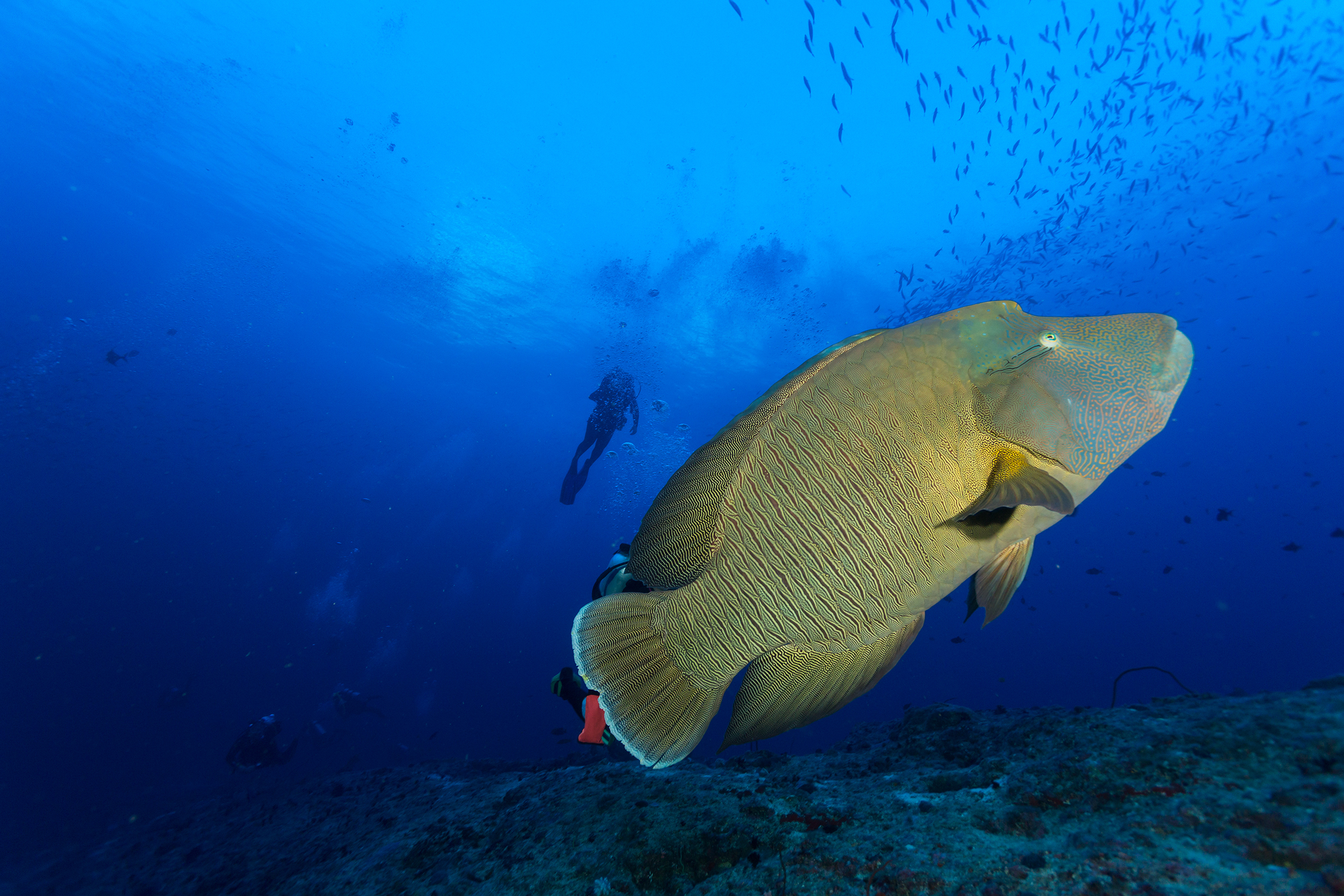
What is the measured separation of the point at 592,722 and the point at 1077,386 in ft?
5.85

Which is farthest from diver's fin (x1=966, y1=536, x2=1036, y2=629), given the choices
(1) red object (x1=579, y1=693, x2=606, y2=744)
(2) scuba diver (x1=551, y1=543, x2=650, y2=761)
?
(1) red object (x1=579, y1=693, x2=606, y2=744)

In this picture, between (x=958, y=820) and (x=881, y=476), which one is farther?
(x=958, y=820)

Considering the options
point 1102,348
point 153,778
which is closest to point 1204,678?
point 1102,348

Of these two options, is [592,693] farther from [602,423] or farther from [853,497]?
[602,423]

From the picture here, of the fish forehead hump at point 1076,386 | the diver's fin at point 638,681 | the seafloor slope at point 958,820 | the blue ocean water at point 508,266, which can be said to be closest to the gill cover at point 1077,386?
the fish forehead hump at point 1076,386

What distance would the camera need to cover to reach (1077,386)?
1035 millimetres

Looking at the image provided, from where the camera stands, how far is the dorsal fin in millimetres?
1104

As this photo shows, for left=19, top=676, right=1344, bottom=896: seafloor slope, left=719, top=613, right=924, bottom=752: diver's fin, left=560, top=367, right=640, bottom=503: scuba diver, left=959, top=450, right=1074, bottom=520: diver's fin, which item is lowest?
left=19, top=676, right=1344, bottom=896: seafloor slope

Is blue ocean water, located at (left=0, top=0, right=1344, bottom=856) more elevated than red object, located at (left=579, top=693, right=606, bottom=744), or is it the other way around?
blue ocean water, located at (left=0, top=0, right=1344, bottom=856)

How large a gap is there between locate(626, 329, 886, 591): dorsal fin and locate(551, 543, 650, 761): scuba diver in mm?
435

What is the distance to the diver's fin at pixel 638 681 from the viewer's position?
114cm

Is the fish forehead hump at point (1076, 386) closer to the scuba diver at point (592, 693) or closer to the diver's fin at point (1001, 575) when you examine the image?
the diver's fin at point (1001, 575)

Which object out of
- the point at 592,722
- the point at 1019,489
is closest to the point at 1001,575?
the point at 1019,489

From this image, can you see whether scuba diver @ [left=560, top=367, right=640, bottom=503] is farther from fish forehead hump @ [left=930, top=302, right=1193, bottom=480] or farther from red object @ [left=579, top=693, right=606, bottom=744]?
fish forehead hump @ [left=930, top=302, right=1193, bottom=480]
